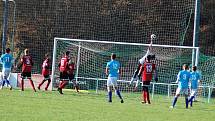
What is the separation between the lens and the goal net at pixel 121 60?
3238cm

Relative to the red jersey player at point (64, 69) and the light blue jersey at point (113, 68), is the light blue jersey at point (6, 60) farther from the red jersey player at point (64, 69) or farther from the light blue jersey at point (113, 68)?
the light blue jersey at point (113, 68)

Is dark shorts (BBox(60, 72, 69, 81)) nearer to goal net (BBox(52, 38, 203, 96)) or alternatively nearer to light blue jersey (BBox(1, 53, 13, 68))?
light blue jersey (BBox(1, 53, 13, 68))

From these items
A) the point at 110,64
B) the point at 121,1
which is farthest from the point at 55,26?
the point at 110,64

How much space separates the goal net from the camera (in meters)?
32.4

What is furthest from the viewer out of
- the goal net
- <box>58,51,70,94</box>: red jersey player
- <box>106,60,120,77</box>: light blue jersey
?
the goal net

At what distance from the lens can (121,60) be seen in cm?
3403

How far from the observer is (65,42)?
108ft

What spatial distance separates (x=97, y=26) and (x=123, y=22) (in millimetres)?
2456

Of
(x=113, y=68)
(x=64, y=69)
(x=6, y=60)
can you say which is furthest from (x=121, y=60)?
(x=113, y=68)

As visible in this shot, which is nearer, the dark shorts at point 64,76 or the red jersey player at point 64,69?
the red jersey player at point 64,69

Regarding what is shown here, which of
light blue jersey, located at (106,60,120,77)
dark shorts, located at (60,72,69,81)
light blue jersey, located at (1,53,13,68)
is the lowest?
dark shorts, located at (60,72,69,81)

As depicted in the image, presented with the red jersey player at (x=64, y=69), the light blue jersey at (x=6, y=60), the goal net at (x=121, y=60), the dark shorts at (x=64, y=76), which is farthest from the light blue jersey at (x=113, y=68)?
the goal net at (x=121, y=60)

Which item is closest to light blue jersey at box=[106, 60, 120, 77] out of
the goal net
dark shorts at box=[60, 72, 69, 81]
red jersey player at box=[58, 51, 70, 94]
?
red jersey player at box=[58, 51, 70, 94]

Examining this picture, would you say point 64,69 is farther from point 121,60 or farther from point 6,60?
point 121,60
